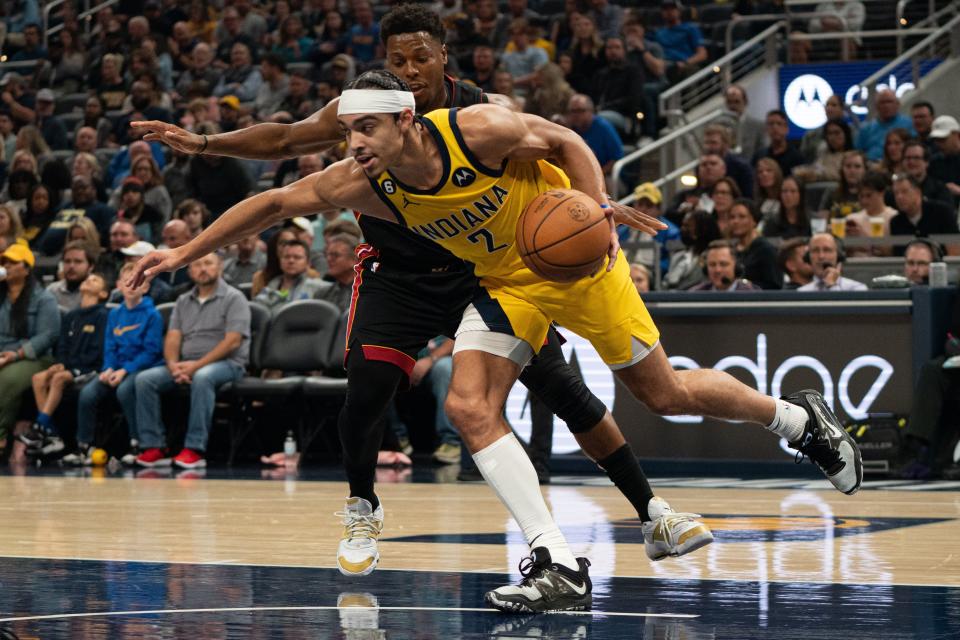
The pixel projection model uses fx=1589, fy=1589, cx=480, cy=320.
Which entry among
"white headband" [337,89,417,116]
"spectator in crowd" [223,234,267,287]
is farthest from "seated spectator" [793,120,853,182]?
"white headband" [337,89,417,116]

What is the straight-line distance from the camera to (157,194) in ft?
49.8

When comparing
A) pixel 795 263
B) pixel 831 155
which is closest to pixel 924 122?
pixel 831 155

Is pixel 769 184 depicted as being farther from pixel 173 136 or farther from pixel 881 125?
pixel 173 136

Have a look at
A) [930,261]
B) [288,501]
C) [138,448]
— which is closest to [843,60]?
[930,261]

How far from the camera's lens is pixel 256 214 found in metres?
5.23

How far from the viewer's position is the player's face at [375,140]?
4758 mm

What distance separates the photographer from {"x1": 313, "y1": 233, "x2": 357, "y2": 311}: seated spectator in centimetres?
1173

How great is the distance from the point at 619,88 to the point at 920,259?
5.84 meters

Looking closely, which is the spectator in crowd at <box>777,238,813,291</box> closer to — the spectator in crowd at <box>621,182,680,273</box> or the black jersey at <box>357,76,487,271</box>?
the spectator in crowd at <box>621,182,680,273</box>

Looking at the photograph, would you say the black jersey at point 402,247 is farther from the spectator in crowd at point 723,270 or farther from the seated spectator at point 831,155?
the seated spectator at point 831,155

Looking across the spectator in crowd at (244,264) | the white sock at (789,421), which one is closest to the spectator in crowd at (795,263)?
the spectator in crowd at (244,264)

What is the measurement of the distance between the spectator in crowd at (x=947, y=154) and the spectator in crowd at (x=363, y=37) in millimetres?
6988

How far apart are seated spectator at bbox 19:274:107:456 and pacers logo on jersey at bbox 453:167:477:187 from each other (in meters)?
8.17

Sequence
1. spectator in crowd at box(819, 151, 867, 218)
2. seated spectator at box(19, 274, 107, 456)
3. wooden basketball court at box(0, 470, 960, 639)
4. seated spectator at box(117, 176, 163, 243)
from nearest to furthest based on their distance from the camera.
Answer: wooden basketball court at box(0, 470, 960, 639) < spectator in crowd at box(819, 151, 867, 218) < seated spectator at box(19, 274, 107, 456) < seated spectator at box(117, 176, 163, 243)
